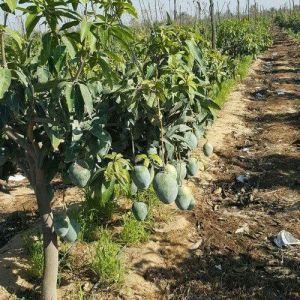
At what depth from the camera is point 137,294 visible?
273 centimetres

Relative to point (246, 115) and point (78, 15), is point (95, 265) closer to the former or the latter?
point (78, 15)

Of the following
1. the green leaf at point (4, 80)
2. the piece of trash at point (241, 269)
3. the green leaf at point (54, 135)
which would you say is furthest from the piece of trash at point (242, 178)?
the green leaf at point (4, 80)

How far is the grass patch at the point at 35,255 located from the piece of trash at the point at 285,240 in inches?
69.3

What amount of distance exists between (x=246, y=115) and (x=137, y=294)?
5.30 metres

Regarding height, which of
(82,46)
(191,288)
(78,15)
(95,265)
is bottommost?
(191,288)

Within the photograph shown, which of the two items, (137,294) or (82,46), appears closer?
(82,46)

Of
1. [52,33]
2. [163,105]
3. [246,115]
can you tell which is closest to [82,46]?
[52,33]

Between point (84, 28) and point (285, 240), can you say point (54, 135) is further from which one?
point (285, 240)

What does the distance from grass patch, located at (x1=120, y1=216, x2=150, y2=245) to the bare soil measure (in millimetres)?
55

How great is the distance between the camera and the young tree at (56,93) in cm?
164

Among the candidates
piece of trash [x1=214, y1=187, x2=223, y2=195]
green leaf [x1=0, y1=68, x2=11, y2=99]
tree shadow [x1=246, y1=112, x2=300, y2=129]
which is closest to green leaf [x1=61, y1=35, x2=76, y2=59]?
green leaf [x1=0, y1=68, x2=11, y2=99]

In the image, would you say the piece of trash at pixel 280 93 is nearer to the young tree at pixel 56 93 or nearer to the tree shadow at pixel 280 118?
the tree shadow at pixel 280 118

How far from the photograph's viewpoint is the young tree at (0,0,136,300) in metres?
1.64

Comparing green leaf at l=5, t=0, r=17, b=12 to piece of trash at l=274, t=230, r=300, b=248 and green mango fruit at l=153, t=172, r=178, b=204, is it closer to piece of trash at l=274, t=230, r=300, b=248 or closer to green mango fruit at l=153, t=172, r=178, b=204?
green mango fruit at l=153, t=172, r=178, b=204
